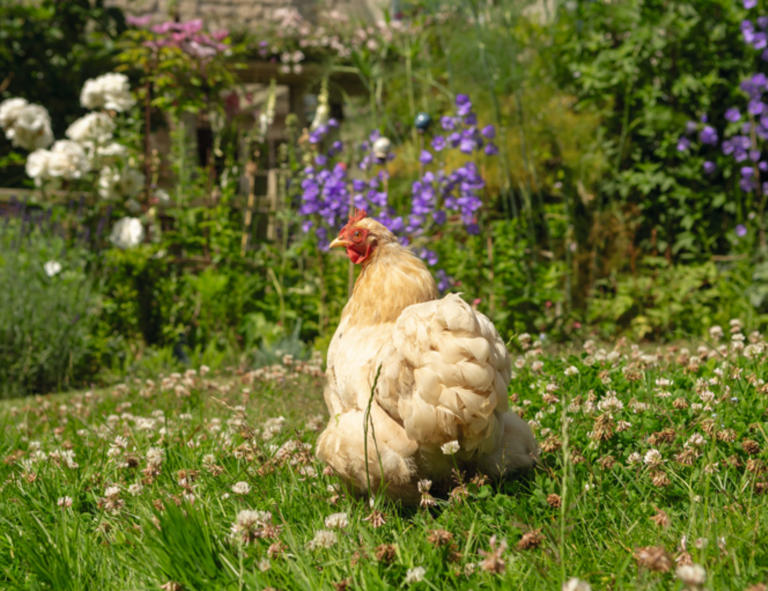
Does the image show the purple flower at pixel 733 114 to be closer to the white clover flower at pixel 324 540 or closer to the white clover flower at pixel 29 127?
the white clover flower at pixel 324 540

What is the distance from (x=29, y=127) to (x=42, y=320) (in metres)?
2.16

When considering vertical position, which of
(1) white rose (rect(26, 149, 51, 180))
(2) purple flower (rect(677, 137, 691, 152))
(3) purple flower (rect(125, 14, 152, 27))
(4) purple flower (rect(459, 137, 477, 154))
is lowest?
(1) white rose (rect(26, 149, 51, 180))

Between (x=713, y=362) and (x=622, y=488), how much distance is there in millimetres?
1308

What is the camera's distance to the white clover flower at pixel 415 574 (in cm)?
161

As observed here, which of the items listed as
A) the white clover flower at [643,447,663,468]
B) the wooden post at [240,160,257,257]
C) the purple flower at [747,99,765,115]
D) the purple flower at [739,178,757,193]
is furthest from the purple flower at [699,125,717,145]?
the white clover flower at [643,447,663,468]

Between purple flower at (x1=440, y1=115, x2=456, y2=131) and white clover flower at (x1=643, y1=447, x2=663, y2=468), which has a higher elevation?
purple flower at (x1=440, y1=115, x2=456, y2=131)

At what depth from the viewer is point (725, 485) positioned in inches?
84.7

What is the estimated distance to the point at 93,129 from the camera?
6.84m

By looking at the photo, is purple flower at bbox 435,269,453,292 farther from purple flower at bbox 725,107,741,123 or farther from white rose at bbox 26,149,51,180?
white rose at bbox 26,149,51,180

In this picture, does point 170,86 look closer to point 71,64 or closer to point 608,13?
point 71,64

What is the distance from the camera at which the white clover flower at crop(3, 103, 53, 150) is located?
673 cm

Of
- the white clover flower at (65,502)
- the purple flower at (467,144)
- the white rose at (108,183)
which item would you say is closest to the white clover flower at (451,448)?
the white clover flower at (65,502)

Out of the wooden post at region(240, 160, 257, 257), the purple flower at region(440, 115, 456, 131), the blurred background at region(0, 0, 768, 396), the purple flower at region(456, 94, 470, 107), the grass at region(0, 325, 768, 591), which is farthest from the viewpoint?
the wooden post at region(240, 160, 257, 257)

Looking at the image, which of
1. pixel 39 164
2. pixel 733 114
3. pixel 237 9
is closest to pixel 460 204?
pixel 733 114
